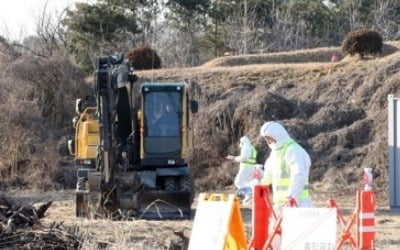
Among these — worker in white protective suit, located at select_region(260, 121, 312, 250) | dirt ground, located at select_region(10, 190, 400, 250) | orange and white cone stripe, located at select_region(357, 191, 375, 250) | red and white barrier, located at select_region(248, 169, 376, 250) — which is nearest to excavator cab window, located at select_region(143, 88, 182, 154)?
dirt ground, located at select_region(10, 190, 400, 250)

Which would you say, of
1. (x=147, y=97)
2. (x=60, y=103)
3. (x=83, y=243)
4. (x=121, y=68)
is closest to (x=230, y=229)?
(x=83, y=243)

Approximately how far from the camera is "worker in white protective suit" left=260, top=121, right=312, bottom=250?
12.9 m

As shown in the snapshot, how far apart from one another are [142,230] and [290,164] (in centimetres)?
504

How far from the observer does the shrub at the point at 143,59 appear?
4319 cm

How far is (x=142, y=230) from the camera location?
57.4 feet

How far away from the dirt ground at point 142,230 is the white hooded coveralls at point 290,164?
5.48 ft

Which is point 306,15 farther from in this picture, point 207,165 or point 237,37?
point 207,165

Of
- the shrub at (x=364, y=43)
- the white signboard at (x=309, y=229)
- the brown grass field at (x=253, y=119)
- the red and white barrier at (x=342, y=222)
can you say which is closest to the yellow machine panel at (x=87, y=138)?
the brown grass field at (x=253, y=119)

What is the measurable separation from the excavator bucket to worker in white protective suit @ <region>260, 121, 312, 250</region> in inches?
304

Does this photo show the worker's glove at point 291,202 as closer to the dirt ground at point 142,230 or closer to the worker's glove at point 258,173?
the dirt ground at point 142,230

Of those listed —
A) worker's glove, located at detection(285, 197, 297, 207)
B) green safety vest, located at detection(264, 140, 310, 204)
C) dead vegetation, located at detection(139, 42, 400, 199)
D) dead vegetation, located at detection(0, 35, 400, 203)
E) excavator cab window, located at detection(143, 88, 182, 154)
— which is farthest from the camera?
dead vegetation, located at detection(0, 35, 400, 203)

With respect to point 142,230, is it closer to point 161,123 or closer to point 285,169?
point 285,169

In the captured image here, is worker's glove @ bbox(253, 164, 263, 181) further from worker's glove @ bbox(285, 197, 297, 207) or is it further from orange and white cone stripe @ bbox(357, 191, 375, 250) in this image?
orange and white cone stripe @ bbox(357, 191, 375, 250)

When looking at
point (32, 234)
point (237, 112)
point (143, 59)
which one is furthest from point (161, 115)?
point (143, 59)
